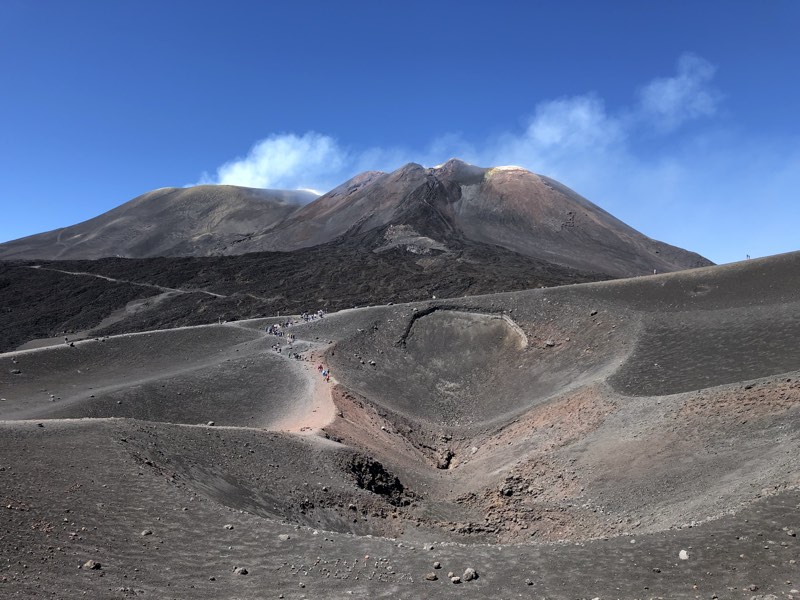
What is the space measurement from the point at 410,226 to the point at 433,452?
186 ft

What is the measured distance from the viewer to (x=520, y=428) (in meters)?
22.0

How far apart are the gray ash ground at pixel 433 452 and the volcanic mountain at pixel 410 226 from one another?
133 feet

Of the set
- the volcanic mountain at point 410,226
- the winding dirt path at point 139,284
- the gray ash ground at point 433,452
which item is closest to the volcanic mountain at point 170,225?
the volcanic mountain at point 410,226

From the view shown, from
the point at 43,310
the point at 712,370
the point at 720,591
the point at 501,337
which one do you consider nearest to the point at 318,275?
the point at 43,310

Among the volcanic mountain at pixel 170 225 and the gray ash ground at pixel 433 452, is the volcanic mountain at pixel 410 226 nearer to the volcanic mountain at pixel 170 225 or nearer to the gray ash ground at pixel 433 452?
the volcanic mountain at pixel 170 225

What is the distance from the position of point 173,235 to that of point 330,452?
107 meters

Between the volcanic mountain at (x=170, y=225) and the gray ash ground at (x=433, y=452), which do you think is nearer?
the gray ash ground at (x=433, y=452)

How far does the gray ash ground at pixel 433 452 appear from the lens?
8219 mm

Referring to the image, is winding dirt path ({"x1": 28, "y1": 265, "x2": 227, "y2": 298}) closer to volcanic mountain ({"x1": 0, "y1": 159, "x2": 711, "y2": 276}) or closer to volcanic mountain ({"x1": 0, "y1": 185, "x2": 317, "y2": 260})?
volcanic mountain ({"x1": 0, "y1": 159, "x2": 711, "y2": 276})

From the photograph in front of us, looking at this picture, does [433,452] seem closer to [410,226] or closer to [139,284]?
[410,226]

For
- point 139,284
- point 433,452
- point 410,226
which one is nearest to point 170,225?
point 139,284

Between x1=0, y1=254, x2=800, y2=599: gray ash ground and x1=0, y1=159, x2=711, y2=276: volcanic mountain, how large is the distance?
40435 millimetres

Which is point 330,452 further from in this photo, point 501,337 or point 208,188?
point 208,188

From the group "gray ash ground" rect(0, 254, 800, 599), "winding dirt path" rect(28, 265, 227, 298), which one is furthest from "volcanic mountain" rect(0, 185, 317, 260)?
"gray ash ground" rect(0, 254, 800, 599)
